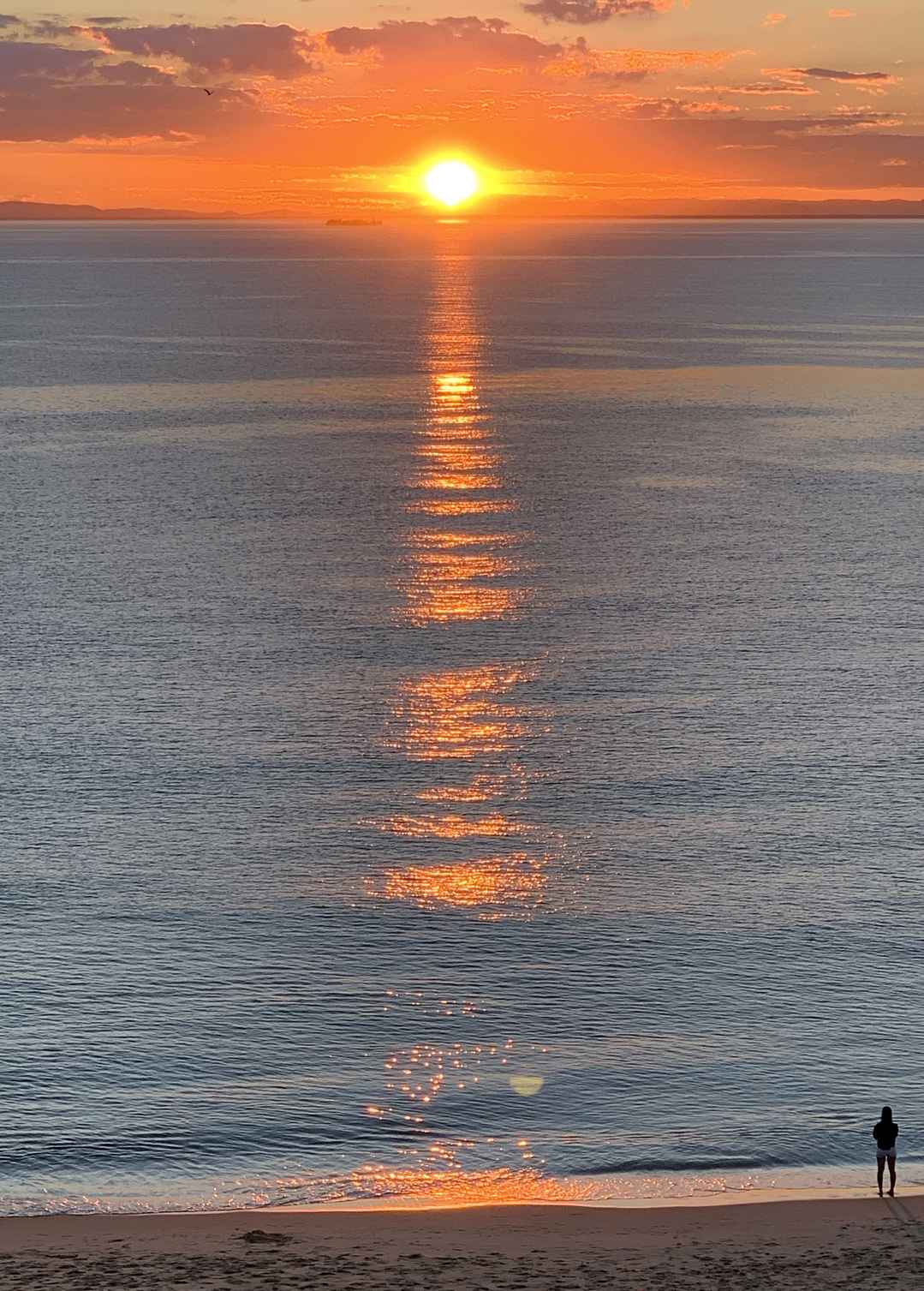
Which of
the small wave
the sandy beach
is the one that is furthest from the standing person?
the small wave

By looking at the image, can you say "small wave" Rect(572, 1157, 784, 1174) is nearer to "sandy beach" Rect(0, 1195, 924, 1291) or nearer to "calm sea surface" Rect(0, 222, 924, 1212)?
"calm sea surface" Rect(0, 222, 924, 1212)

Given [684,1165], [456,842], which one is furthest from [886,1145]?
[456,842]

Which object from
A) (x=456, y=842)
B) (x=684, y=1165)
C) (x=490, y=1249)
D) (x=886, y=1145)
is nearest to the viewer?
(x=490, y=1249)

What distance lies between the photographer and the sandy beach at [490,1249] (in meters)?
29.6

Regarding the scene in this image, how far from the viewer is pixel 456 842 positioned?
57000 millimetres

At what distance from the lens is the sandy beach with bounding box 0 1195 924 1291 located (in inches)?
1164

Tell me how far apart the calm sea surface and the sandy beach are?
7.99 feet

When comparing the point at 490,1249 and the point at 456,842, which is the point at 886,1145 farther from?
the point at 456,842

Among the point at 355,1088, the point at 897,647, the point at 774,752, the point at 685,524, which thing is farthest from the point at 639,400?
the point at 355,1088

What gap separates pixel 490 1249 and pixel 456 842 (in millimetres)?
25594

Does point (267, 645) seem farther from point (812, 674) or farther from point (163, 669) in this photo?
point (812, 674)

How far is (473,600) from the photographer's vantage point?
85938mm

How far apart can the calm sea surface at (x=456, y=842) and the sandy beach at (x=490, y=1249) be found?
243cm

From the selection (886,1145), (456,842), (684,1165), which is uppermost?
(456,842)
